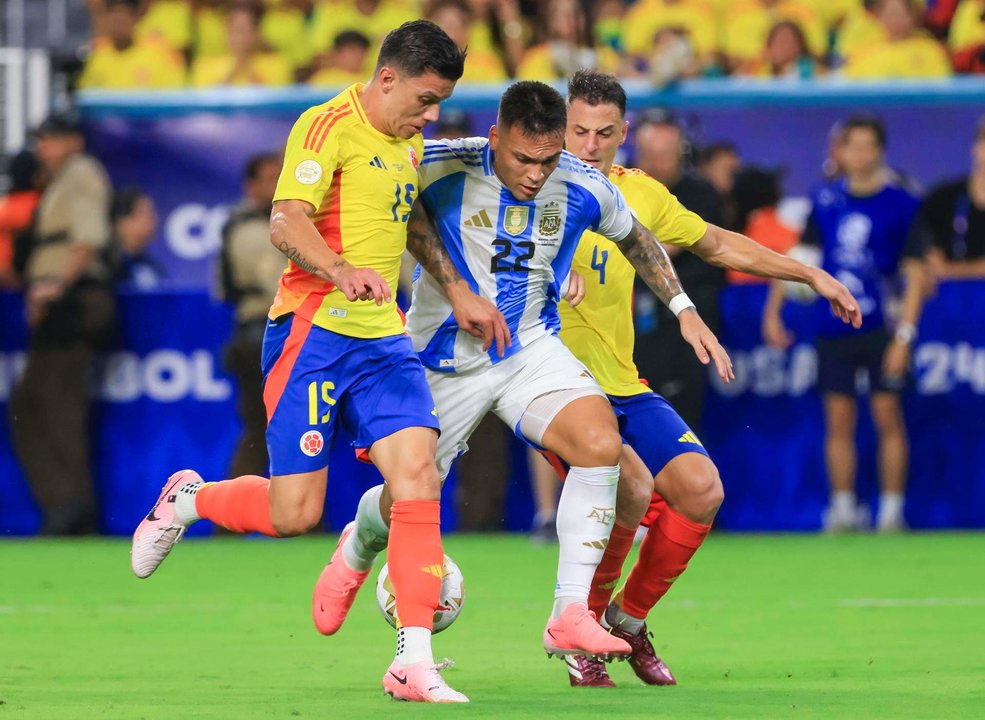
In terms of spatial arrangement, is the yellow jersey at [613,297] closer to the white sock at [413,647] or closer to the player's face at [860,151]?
the white sock at [413,647]

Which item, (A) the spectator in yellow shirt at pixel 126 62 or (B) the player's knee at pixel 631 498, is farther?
(A) the spectator in yellow shirt at pixel 126 62

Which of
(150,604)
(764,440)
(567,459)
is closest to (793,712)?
(567,459)

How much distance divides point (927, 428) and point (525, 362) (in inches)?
263

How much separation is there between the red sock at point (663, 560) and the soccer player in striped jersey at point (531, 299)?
51cm

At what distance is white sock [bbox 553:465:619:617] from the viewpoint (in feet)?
20.4

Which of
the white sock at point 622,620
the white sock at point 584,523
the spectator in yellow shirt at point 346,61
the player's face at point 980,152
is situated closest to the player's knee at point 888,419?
the player's face at point 980,152

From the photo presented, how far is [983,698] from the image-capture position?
5.73 metres

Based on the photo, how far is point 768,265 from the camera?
6652mm

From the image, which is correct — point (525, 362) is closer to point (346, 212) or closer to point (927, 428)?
point (346, 212)

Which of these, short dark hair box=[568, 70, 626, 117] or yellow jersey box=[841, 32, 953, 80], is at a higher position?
short dark hair box=[568, 70, 626, 117]

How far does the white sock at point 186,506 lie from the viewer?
22.9 ft

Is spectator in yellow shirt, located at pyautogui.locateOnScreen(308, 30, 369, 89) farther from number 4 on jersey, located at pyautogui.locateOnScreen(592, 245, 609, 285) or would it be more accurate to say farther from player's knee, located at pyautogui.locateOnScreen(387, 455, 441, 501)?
player's knee, located at pyautogui.locateOnScreen(387, 455, 441, 501)

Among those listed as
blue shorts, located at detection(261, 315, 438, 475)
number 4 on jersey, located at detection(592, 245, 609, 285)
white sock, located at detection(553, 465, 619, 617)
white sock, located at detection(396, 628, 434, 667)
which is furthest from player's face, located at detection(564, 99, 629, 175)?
white sock, located at detection(396, 628, 434, 667)

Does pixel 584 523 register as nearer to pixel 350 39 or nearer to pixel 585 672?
pixel 585 672
